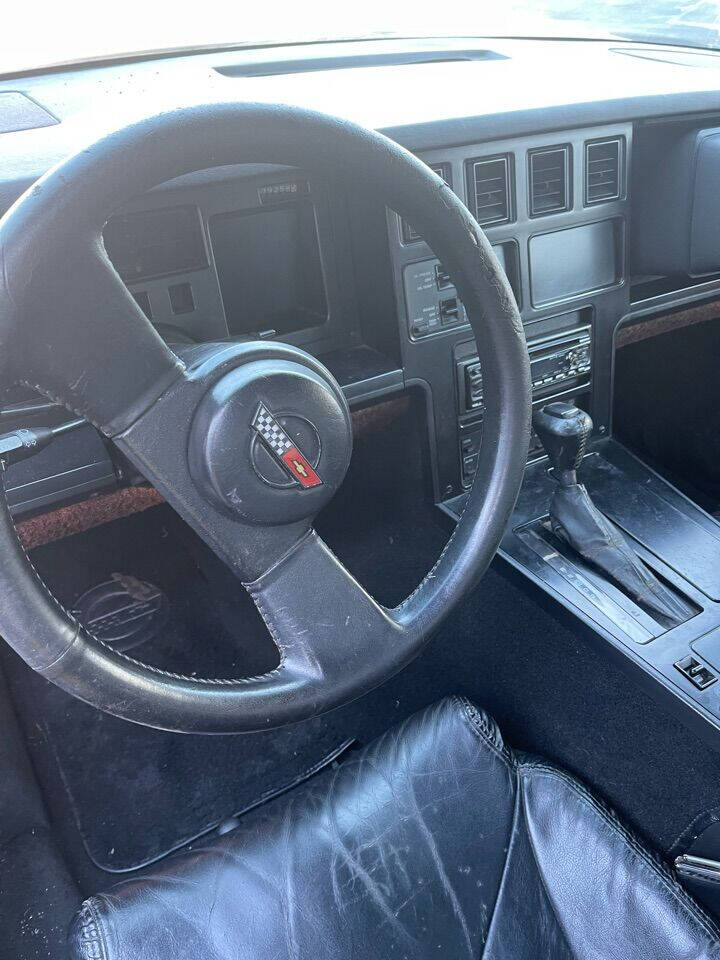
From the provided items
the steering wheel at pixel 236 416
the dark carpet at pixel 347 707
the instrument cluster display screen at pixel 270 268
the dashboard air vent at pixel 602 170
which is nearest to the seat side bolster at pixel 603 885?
the dark carpet at pixel 347 707

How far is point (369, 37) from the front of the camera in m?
1.72

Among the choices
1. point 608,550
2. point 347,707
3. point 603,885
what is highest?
point 608,550

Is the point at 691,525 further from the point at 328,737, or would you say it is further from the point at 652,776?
the point at 328,737

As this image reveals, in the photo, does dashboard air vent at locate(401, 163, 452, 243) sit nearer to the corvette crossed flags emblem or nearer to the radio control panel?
the radio control panel

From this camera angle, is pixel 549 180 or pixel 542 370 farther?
pixel 542 370

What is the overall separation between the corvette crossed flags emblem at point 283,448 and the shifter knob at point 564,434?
0.61 m

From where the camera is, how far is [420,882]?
1.11 metres

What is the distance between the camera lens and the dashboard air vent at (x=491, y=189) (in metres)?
1.27

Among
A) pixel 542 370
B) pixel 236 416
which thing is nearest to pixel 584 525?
pixel 542 370

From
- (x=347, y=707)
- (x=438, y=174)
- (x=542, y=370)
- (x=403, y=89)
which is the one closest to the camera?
(x=438, y=174)

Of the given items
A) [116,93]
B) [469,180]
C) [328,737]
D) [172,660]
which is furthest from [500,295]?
[172,660]

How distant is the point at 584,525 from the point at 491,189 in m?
0.58

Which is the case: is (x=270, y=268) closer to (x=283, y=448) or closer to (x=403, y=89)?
(x=403, y=89)

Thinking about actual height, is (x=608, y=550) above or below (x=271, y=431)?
below
